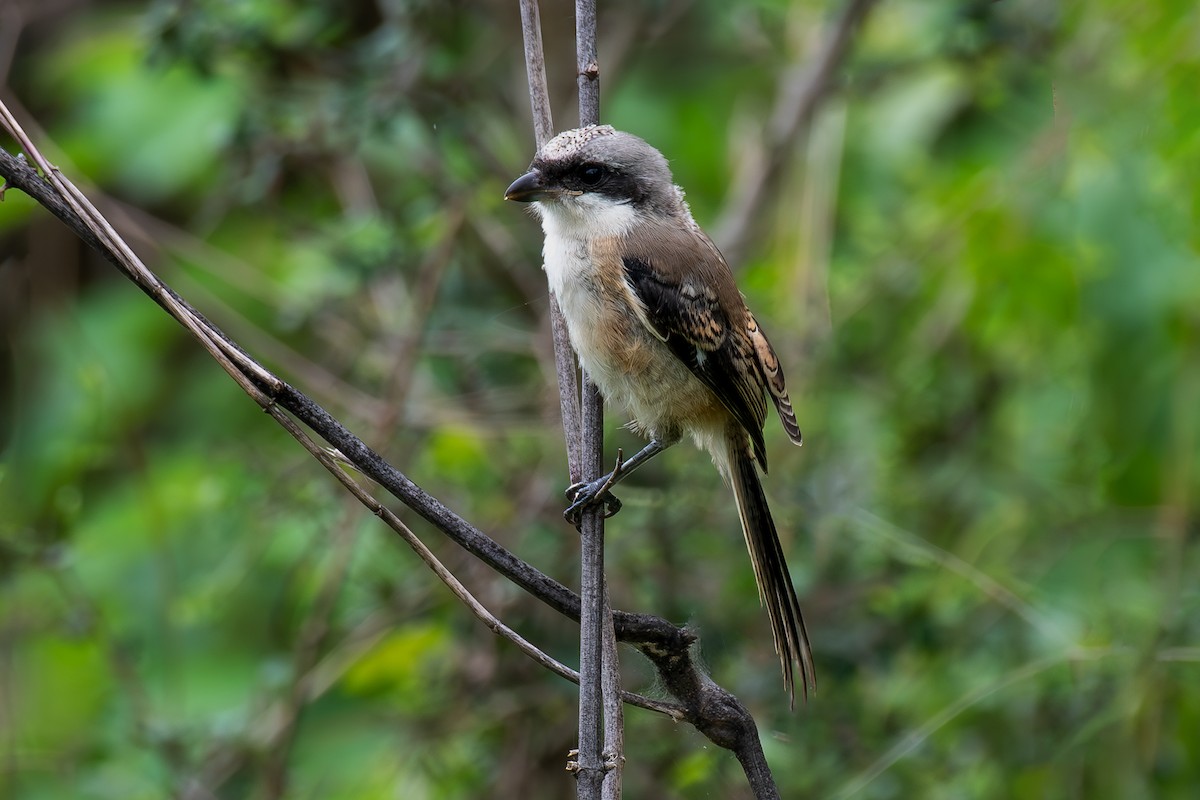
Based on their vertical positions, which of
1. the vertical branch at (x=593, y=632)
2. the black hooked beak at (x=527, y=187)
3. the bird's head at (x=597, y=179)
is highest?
the bird's head at (x=597, y=179)

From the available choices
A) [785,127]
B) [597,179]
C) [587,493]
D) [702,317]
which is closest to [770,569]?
[702,317]

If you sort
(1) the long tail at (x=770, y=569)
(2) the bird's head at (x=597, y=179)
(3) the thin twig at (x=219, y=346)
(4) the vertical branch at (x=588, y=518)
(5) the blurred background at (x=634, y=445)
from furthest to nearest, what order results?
1. (5) the blurred background at (x=634, y=445)
2. (2) the bird's head at (x=597, y=179)
3. (1) the long tail at (x=770, y=569)
4. (4) the vertical branch at (x=588, y=518)
5. (3) the thin twig at (x=219, y=346)

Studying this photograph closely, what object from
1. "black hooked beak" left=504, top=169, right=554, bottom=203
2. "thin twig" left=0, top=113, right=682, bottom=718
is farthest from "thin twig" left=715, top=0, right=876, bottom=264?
"thin twig" left=0, top=113, right=682, bottom=718

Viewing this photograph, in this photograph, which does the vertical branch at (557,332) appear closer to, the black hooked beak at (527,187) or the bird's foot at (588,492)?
the bird's foot at (588,492)

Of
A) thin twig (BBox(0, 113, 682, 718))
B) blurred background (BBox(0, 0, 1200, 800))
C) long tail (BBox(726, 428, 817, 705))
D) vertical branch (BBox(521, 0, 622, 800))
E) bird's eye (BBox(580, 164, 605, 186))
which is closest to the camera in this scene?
thin twig (BBox(0, 113, 682, 718))

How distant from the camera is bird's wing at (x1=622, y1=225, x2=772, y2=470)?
8.90 feet

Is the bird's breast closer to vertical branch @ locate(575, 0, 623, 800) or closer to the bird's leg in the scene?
the bird's leg

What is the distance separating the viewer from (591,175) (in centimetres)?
275

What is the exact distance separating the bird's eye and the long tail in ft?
2.15

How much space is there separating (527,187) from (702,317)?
48 cm

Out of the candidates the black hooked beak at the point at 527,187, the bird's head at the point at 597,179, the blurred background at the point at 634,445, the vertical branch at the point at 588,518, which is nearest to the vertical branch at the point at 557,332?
the vertical branch at the point at 588,518

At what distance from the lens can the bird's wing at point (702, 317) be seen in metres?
2.71

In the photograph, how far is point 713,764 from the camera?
301cm

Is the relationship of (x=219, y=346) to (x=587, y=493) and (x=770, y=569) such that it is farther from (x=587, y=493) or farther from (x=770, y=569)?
(x=770, y=569)
